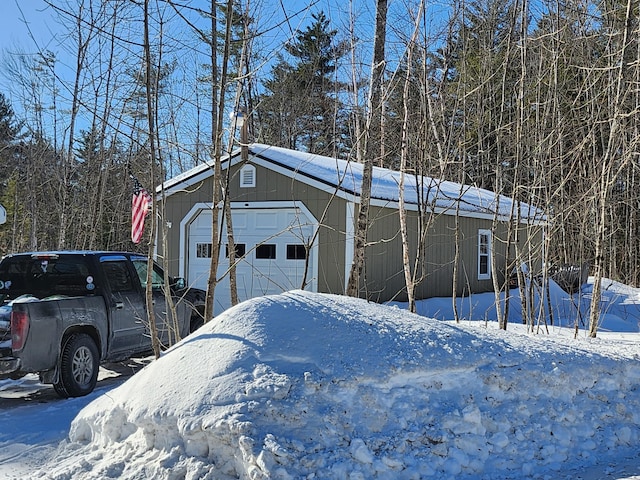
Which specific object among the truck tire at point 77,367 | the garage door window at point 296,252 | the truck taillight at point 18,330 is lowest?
the truck tire at point 77,367

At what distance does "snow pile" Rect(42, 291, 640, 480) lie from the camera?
12.8 feet

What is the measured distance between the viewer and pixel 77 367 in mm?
6770

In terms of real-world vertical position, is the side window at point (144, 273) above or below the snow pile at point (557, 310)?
above

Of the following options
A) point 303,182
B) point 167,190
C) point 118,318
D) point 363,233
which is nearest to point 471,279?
point 303,182

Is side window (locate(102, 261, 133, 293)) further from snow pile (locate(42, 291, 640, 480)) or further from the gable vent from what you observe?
the gable vent

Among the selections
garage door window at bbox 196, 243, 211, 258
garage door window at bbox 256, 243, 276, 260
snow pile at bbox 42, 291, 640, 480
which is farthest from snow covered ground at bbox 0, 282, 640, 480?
garage door window at bbox 196, 243, 211, 258

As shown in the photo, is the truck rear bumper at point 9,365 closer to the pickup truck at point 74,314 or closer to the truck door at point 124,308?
the pickup truck at point 74,314

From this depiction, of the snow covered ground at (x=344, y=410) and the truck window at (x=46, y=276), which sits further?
the truck window at (x=46, y=276)

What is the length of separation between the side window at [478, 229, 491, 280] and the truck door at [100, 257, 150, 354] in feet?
40.1

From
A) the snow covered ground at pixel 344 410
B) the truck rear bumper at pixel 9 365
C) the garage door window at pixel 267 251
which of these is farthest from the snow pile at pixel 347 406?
the garage door window at pixel 267 251

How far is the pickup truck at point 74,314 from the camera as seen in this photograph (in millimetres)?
6238

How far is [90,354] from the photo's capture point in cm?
700

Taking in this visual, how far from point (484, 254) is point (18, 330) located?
14.6 metres

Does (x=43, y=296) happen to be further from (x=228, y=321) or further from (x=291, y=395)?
(x=291, y=395)
